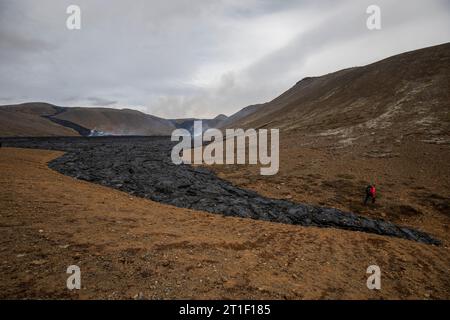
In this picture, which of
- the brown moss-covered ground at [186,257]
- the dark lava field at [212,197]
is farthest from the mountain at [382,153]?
the brown moss-covered ground at [186,257]

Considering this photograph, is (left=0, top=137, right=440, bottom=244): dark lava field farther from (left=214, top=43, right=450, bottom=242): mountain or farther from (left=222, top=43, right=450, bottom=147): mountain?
(left=222, top=43, right=450, bottom=147): mountain

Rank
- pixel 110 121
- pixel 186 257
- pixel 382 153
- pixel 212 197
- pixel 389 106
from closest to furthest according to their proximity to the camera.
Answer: pixel 186 257 < pixel 212 197 < pixel 382 153 < pixel 389 106 < pixel 110 121

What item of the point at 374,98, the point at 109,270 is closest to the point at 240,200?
the point at 109,270

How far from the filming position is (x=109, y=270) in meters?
6.95

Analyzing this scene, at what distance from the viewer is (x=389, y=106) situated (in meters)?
41.5

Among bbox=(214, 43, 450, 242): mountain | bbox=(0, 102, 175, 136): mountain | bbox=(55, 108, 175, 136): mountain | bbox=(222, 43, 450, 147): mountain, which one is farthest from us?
bbox=(55, 108, 175, 136): mountain

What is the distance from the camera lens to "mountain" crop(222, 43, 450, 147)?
32.2 meters

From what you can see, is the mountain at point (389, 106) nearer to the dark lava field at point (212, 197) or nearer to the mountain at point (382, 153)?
the mountain at point (382, 153)

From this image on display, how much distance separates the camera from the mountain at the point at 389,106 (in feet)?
106

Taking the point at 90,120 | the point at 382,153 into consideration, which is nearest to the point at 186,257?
the point at 382,153

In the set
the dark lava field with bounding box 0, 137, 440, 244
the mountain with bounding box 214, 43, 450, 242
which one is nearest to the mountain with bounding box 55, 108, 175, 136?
the mountain with bounding box 214, 43, 450, 242

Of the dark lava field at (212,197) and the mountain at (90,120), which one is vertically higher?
the mountain at (90,120)

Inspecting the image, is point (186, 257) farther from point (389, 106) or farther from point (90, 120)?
point (90, 120)
